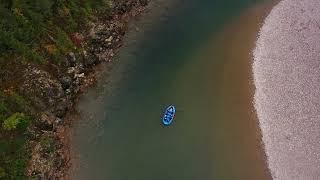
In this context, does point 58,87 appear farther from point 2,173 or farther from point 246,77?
point 246,77

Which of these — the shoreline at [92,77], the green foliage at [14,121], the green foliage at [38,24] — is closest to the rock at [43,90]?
the shoreline at [92,77]

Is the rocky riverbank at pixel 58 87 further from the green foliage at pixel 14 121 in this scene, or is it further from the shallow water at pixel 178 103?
the shallow water at pixel 178 103

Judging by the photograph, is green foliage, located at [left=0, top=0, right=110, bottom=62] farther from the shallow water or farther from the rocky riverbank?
the shallow water

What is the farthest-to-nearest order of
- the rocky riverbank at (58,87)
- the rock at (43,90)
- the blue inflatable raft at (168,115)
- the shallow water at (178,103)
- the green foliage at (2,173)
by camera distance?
the blue inflatable raft at (168,115)
the rock at (43,90)
the shallow water at (178,103)
the rocky riverbank at (58,87)
the green foliage at (2,173)

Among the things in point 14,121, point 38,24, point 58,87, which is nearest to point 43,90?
point 58,87

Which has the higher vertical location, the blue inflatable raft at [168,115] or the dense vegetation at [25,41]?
the dense vegetation at [25,41]

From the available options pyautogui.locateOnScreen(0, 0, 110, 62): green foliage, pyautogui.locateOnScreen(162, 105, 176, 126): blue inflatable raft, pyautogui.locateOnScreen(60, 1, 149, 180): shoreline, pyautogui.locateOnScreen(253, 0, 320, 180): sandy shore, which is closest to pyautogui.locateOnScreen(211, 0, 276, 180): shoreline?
pyautogui.locateOnScreen(253, 0, 320, 180): sandy shore

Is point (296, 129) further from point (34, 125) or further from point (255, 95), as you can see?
point (34, 125)
